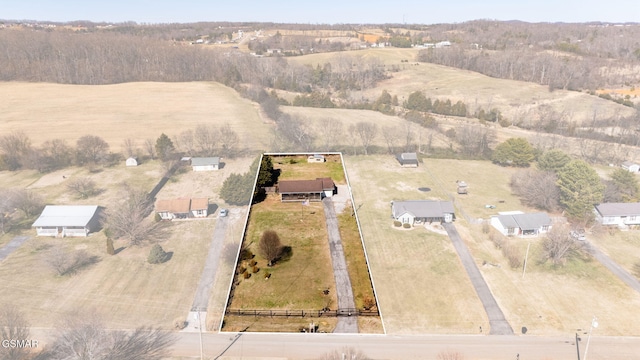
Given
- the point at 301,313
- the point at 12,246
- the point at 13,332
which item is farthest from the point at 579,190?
the point at 12,246

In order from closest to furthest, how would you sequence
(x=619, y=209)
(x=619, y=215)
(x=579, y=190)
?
(x=619, y=215) → (x=619, y=209) → (x=579, y=190)

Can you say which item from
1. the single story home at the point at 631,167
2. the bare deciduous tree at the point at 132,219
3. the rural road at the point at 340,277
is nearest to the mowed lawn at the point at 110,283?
the bare deciduous tree at the point at 132,219

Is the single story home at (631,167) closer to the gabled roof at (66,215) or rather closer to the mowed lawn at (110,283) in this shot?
the mowed lawn at (110,283)

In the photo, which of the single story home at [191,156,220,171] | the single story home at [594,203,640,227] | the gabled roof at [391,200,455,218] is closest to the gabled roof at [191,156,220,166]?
the single story home at [191,156,220,171]

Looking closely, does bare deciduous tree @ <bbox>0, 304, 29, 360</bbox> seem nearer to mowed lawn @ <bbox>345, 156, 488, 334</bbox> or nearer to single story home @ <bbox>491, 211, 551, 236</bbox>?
mowed lawn @ <bbox>345, 156, 488, 334</bbox>

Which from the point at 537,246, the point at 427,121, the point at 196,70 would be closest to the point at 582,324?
the point at 537,246

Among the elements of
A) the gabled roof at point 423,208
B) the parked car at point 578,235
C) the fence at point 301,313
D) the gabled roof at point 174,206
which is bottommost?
the parked car at point 578,235

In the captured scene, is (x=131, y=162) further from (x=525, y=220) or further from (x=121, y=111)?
(x=525, y=220)
